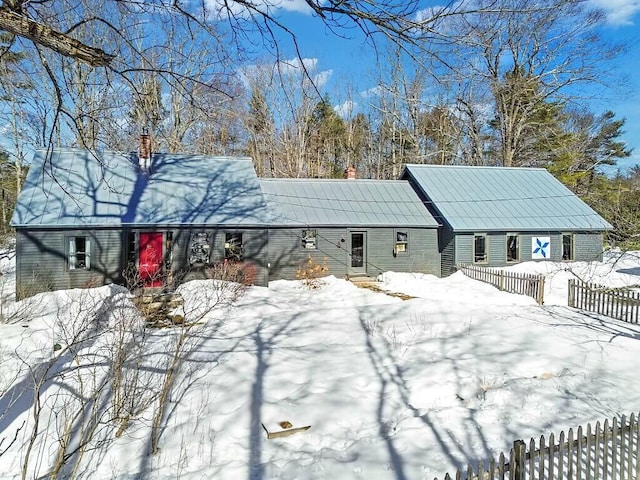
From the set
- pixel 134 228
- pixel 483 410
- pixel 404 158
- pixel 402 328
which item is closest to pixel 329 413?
pixel 483 410

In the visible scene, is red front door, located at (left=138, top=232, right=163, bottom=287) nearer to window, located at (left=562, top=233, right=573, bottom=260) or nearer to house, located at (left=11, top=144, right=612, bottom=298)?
house, located at (left=11, top=144, right=612, bottom=298)

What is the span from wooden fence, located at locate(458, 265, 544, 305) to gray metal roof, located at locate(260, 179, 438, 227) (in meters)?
3.64

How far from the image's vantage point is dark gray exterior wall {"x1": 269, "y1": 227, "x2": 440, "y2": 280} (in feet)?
60.2

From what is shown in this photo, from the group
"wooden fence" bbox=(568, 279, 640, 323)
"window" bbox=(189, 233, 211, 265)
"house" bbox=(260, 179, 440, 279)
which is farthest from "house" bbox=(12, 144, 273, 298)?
"wooden fence" bbox=(568, 279, 640, 323)

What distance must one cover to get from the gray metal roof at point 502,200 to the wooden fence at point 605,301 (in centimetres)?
663

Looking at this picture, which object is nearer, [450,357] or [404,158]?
[450,357]

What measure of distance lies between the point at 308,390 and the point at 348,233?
12.7 m

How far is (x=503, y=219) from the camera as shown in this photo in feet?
66.1

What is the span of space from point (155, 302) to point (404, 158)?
89.4 feet

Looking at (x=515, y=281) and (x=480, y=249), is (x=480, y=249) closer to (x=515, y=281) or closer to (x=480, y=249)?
(x=480, y=249)

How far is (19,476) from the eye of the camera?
4887 millimetres

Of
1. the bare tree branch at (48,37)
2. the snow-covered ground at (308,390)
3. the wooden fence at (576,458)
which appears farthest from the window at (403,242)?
the bare tree branch at (48,37)

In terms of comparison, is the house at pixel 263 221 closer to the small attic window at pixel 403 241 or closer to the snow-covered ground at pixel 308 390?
the small attic window at pixel 403 241

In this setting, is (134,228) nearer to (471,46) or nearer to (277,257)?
(277,257)
